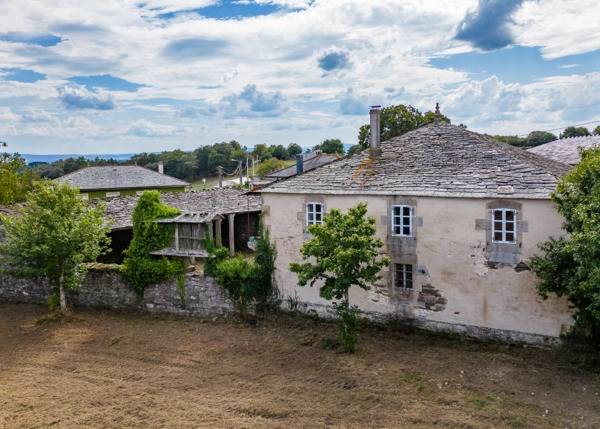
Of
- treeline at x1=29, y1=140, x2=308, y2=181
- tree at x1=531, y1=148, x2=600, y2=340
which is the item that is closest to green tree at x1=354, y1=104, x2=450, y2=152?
tree at x1=531, y1=148, x2=600, y2=340

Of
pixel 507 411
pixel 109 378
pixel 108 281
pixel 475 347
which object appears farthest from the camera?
pixel 108 281

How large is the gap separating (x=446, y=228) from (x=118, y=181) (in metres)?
33.3

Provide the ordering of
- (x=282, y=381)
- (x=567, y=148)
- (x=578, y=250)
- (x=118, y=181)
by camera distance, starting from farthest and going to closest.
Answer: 1. (x=118, y=181)
2. (x=567, y=148)
3. (x=282, y=381)
4. (x=578, y=250)

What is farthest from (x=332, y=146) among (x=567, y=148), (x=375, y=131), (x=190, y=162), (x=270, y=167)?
(x=375, y=131)

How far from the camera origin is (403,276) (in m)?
15.0

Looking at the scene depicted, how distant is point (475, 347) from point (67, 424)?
10928mm

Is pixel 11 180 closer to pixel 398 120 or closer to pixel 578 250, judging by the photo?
pixel 398 120

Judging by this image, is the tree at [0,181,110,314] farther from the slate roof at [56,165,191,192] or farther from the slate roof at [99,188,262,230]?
the slate roof at [56,165,191,192]

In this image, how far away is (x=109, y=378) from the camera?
12828 mm

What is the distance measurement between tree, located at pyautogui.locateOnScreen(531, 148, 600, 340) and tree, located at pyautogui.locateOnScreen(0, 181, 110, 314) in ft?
49.3

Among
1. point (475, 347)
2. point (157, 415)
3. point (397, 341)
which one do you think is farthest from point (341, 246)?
point (157, 415)

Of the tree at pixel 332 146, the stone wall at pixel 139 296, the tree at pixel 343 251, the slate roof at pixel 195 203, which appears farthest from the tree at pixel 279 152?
the tree at pixel 343 251

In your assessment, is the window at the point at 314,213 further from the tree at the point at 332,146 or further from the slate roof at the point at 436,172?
the tree at the point at 332,146

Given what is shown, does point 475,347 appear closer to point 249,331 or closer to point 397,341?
point 397,341
